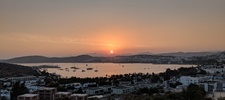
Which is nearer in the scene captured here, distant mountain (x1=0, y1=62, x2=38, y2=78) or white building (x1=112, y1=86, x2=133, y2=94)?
white building (x1=112, y1=86, x2=133, y2=94)

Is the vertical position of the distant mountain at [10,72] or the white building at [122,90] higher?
the distant mountain at [10,72]

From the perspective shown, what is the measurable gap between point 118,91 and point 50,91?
2.47m

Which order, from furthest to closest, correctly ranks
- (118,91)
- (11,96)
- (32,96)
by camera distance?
1. (118,91)
2. (11,96)
3. (32,96)

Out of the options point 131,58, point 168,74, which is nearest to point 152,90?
point 168,74

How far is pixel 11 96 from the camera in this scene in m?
8.88

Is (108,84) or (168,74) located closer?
(108,84)

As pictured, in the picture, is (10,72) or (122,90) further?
(10,72)

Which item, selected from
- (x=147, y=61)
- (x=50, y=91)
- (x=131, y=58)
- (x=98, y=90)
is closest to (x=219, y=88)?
(x=98, y=90)

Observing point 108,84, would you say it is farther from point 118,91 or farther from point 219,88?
point 219,88

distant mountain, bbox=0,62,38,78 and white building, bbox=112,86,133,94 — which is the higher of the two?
distant mountain, bbox=0,62,38,78

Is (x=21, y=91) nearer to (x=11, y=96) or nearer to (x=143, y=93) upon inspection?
(x=11, y=96)

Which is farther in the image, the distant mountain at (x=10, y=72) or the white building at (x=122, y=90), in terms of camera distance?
the distant mountain at (x=10, y=72)

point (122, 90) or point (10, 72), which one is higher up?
point (10, 72)

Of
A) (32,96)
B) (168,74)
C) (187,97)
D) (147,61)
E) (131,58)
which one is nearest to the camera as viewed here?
(187,97)
